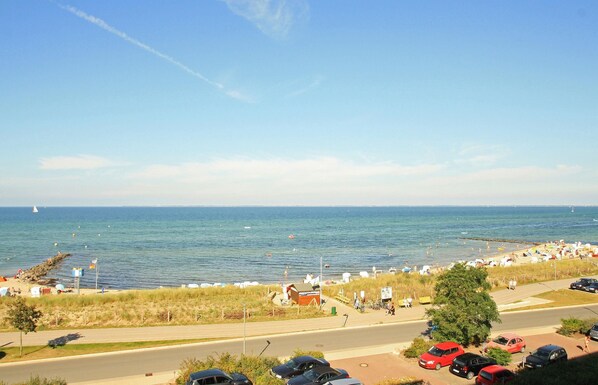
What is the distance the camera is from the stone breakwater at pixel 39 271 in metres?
65.1

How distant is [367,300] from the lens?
40969 mm

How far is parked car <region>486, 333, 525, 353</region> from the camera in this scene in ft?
85.0

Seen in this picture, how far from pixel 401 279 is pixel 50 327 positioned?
34213 mm

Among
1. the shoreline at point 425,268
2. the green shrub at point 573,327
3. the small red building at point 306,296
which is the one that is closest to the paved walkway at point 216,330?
the small red building at point 306,296

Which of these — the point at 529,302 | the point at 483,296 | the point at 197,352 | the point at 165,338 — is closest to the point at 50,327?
the point at 165,338

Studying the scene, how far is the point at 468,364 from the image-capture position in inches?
874

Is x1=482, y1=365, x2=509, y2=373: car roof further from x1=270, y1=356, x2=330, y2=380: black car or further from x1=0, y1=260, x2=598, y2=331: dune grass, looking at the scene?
x1=0, y1=260, x2=598, y2=331: dune grass

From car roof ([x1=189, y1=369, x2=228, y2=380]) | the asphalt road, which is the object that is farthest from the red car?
car roof ([x1=189, y1=369, x2=228, y2=380])

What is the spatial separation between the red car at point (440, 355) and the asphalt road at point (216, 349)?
13.5 ft

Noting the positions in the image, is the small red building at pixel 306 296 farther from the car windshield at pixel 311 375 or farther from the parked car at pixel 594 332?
the parked car at pixel 594 332

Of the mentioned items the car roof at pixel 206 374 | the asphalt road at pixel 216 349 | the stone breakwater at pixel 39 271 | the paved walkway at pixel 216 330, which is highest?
the car roof at pixel 206 374

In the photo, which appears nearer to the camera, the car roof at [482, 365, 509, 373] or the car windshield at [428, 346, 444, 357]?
the car roof at [482, 365, 509, 373]

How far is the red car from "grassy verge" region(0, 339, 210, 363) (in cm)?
1372

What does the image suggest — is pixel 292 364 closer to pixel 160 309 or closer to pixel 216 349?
pixel 216 349
